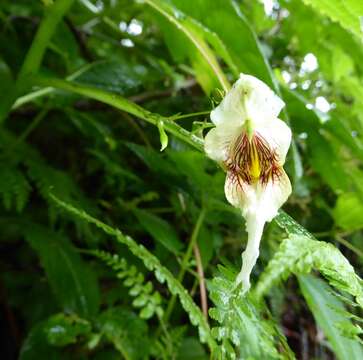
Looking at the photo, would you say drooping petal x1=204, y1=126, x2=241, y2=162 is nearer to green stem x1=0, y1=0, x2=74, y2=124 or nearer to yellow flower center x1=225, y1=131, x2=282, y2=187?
yellow flower center x1=225, y1=131, x2=282, y2=187

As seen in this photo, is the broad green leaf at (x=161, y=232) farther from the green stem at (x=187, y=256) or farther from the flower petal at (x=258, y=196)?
the flower petal at (x=258, y=196)

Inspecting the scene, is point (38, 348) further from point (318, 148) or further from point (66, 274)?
point (318, 148)

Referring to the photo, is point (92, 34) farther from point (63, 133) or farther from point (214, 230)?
point (214, 230)

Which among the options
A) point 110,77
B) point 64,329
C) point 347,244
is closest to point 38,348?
point 64,329

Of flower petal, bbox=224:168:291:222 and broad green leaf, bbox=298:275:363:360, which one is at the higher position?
flower petal, bbox=224:168:291:222

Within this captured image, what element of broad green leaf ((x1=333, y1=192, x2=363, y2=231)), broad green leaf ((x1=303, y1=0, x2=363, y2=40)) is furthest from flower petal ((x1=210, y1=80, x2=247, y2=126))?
broad green leaf ((x1=333, y1=192, x2=363, y2=231))

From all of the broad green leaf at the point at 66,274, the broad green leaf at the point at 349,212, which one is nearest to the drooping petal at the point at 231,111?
the broad green leaf at the point at 66,274
